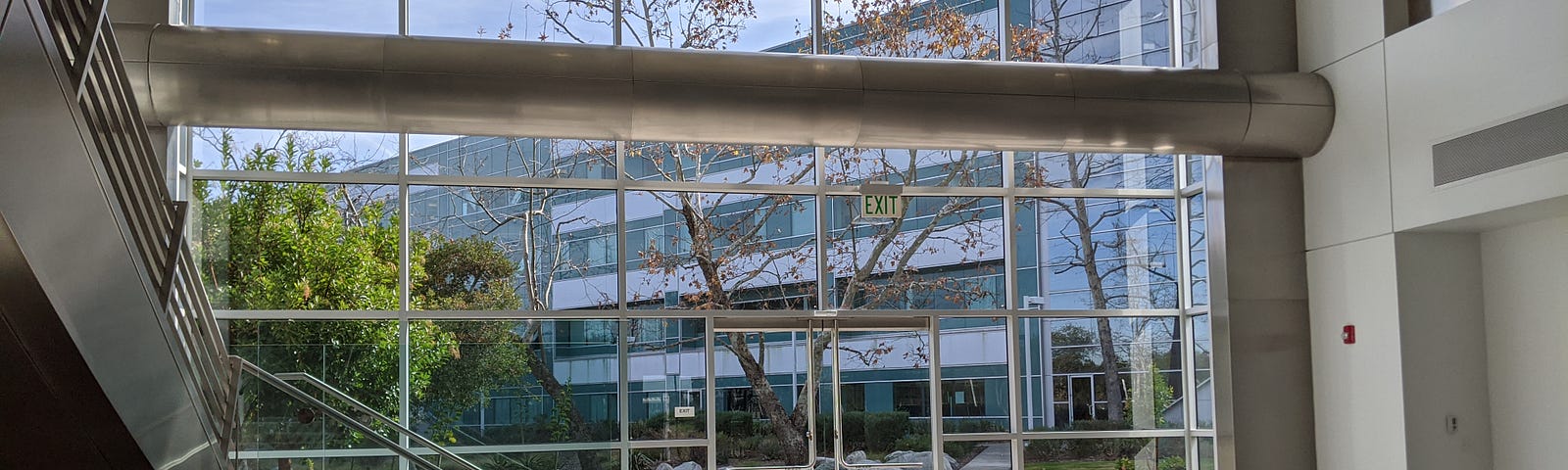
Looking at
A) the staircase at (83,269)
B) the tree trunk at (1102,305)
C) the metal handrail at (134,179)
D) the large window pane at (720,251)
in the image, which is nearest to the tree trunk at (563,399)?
the large window pane at (720,251)

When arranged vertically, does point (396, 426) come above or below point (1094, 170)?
below

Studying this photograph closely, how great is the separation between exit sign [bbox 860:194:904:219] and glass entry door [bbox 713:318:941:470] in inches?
31.6

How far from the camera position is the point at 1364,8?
8.17m

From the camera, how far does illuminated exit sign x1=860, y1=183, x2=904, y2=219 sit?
32.0 ft

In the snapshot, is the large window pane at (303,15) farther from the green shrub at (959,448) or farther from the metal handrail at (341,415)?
the green shrub at (959,448)

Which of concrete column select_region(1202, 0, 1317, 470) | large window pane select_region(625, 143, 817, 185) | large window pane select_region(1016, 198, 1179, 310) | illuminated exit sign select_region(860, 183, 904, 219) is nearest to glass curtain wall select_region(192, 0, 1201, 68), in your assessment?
concrete column select_region(1202, 0, 1317, 470)

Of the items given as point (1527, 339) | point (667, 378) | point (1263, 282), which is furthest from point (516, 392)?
point (1527, 339)

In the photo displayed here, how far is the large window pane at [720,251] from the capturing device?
9.45m

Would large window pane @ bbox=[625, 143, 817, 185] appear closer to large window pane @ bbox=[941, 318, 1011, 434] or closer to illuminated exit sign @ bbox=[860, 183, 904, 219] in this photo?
illuminated exit sign @ bbox=[860, 183, 904, 219]

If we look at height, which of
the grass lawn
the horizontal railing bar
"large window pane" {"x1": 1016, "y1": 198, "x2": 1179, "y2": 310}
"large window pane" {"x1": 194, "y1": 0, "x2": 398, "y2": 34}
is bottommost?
the grass lawn

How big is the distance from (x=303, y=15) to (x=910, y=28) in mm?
4488

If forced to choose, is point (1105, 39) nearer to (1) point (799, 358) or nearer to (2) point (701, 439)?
(1) point (799, 358)

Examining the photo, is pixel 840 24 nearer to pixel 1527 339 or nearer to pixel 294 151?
pixel 294 151

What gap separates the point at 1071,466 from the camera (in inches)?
389
